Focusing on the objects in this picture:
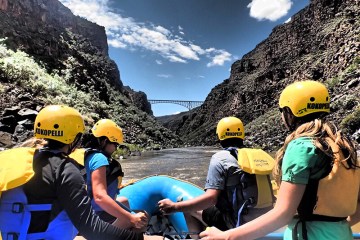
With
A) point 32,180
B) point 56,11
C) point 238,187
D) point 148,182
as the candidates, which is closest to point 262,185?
point 238,187

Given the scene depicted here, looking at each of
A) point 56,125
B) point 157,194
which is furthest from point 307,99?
point 157,194

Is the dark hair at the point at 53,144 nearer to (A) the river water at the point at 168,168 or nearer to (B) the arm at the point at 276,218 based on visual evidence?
(B) the arm at the point at 276,218

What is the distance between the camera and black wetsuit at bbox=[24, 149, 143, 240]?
2.12 meters

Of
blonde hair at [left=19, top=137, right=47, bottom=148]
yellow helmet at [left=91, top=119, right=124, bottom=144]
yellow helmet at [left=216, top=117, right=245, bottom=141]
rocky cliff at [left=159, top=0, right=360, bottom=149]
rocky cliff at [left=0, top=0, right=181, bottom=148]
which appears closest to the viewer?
blonde hair at [left=19, top=137, right=47, bottom=148]

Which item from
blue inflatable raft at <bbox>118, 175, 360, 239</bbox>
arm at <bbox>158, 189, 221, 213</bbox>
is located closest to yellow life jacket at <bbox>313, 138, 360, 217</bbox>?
arm at <bbox>158, 189, 221, 213</bbox>

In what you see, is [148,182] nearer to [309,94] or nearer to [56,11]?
[309,94]

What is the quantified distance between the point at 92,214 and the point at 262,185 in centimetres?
206

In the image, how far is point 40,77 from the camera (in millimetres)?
33250

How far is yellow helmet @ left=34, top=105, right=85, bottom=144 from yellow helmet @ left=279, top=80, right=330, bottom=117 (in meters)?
1.54

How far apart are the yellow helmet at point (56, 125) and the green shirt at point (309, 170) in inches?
60.4

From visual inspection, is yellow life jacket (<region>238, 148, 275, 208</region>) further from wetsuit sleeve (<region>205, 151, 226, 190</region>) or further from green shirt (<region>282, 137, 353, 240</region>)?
green shirt (<region>282, 137, 353, 240</region>)

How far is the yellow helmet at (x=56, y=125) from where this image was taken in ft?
7.95

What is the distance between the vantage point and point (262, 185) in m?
3.63

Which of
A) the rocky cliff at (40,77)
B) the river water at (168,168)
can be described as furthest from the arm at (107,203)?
the rocky cliff at (40,77)
